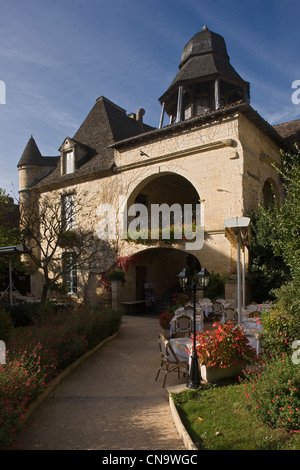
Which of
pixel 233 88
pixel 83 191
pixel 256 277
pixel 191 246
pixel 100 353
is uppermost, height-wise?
pixel 233 88

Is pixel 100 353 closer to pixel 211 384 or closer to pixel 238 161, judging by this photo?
pixel 211 384

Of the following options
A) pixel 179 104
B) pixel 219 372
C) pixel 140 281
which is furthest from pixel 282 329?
pixel 179 104

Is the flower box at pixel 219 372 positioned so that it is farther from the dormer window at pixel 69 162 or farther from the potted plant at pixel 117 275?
the dormer window at pixel 69 162

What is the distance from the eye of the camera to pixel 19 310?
1088 centimetres

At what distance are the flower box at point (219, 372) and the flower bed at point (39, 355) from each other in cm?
263

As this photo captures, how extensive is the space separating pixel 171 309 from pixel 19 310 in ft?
16.6

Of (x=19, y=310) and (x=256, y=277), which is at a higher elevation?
(x=256, y=277)

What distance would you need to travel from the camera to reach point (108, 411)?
4.79 m

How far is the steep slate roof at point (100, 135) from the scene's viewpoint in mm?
17406

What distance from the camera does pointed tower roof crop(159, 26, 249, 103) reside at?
51.2 ft

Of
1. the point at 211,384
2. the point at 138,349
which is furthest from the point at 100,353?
the point at 211,384

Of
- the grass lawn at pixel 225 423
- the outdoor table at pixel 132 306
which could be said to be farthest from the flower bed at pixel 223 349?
the outdoor table at pixel 132 306

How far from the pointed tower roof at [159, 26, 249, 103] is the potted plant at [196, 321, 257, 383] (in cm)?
1343

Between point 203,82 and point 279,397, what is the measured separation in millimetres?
15839
